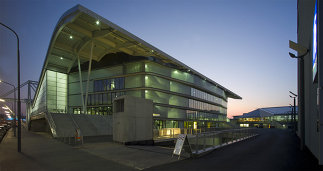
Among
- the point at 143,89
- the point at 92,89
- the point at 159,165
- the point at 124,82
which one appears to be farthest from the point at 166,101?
the point at 159,165

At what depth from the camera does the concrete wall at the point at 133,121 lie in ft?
55.9

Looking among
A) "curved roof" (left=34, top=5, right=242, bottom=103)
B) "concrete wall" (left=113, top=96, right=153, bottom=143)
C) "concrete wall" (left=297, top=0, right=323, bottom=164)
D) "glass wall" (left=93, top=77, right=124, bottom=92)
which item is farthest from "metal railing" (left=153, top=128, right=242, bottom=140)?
"glass wall" (left=93, top=77, right=124, bottom=92)

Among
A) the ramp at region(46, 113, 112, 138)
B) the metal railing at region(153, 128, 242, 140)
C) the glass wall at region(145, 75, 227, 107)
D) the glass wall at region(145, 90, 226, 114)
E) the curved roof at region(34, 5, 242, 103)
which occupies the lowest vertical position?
the metal railing at region(153, 128, 242, 140)

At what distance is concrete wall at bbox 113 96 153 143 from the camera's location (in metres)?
17.1

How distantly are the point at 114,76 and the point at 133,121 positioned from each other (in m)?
28.4

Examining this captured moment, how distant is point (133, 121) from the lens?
17359 millimetres

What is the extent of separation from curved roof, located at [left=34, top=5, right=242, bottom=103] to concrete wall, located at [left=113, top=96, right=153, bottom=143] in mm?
15182

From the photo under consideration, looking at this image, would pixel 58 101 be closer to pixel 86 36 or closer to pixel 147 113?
pixel 86 36

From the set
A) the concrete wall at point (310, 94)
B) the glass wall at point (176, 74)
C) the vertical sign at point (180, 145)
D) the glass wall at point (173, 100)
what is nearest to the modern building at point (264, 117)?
the glass wall at point (176, 74)

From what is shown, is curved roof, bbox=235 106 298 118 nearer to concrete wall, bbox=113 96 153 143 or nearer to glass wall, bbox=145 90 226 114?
glass wall, bbox=145 90 226 114

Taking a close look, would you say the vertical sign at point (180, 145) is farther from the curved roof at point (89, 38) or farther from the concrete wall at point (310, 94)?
the curved roof at point (89, 38)

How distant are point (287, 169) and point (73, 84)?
51.7m

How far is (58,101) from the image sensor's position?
2066 inches

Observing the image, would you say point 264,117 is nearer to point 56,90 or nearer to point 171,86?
point 171,86
